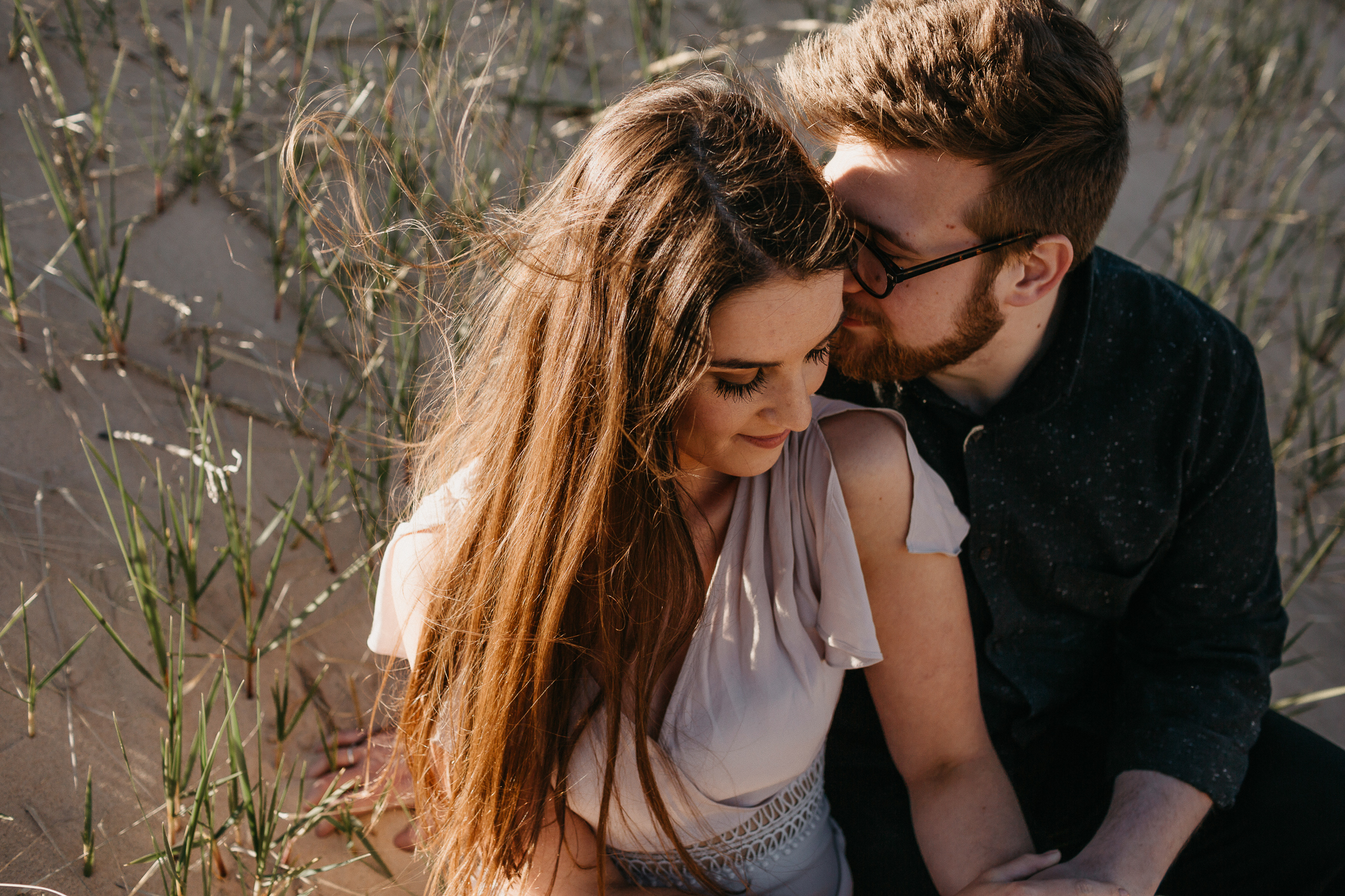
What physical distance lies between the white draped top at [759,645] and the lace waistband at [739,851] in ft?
0.05

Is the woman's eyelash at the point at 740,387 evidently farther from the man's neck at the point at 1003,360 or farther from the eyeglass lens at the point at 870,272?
the man's neck at the point at 1003,360

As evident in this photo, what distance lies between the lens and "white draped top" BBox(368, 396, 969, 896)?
1.42 meters

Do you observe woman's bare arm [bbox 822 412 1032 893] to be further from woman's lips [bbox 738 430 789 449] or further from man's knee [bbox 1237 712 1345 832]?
man's knee [bbox 1237 712 1345 832]

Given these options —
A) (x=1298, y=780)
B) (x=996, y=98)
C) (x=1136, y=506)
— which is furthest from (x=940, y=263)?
(x=1298, y=780)

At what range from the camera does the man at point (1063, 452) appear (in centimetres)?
163

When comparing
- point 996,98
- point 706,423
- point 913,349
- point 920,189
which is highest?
point 996,98

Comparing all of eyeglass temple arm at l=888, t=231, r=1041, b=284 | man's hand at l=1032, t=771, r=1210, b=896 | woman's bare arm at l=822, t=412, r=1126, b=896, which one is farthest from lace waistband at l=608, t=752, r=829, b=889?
eyeglass temple arm at l=888, t=231, r=1041, b=284

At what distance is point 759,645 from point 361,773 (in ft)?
3.16

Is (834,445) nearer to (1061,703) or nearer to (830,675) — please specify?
(830,675)

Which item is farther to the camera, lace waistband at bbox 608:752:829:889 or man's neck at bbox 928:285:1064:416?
man's neck at bbox 928:285:1064:416

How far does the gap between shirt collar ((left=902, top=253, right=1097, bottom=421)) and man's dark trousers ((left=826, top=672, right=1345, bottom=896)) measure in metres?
0.57

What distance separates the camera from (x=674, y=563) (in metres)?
1.42

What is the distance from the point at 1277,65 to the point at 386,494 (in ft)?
13.6

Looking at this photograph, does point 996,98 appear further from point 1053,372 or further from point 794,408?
point 794,408
